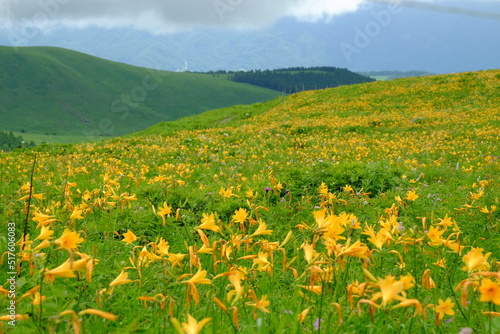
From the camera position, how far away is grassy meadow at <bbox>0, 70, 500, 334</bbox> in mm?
1765

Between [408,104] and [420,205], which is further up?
[408,104]

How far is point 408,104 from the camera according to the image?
84.5ft

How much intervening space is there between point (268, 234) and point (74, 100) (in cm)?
19927

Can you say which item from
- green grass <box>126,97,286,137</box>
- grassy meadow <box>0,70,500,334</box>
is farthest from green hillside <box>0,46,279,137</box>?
grassy meadow <box>0,70,500,334</box>

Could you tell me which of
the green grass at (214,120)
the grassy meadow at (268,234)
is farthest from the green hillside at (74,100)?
the grassy meadow at (268,234)

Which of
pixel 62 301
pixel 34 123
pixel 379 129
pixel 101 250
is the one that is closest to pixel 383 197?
pixel 101 250

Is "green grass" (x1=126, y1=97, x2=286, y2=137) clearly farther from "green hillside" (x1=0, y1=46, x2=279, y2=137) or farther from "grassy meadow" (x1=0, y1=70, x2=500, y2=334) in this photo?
"green hillside" (x1=0, y1=46, x2=279, y2=137)

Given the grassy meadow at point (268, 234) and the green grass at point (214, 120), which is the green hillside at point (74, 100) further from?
the grassy meadow at point (268, 234)

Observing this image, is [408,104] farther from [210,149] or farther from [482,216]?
[482,216]

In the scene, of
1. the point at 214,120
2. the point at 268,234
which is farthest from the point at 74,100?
the point at 268,234

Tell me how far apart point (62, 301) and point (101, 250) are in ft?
3.83

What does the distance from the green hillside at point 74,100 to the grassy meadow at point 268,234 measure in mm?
150957

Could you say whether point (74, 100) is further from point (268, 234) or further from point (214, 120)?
point (268, 234)

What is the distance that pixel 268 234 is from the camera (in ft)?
12.9
